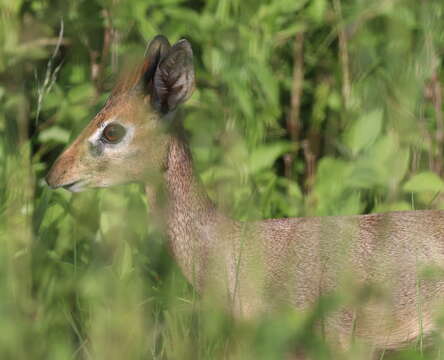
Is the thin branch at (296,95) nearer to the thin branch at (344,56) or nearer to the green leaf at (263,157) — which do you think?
the thin branch at (344,56)

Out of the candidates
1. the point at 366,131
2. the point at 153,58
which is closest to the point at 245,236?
the point at 153,58

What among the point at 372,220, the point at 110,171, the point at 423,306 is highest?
the point at 110,171

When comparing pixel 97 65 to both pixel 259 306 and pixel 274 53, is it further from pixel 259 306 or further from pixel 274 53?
pixel 259 306

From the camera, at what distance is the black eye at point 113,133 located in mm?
2646

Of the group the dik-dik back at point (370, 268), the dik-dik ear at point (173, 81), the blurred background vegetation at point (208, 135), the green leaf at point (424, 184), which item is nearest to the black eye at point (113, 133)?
the dik-dik ear at point (173, 81)

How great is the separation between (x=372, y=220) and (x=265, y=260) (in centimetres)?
37

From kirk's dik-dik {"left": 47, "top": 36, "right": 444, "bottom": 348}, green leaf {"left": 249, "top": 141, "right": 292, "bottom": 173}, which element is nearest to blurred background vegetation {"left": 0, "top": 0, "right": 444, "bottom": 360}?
green leaf {"left": 249, "top": 141, "right": 292, "bottom": 173}

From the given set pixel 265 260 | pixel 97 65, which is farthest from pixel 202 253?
pixel 97 65

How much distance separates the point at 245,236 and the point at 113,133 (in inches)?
20.0

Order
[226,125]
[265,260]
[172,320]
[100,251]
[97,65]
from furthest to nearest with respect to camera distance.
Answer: [97,65] < [226,125] < [100,251] < [265,260] < [172,320]

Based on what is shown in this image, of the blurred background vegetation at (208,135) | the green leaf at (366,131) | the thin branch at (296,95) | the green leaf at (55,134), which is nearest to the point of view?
the blurred background vegetation at (208,135)

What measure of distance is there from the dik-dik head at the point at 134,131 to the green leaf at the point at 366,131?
779 mm

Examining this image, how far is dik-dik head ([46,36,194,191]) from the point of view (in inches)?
104

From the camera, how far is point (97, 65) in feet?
12.2
